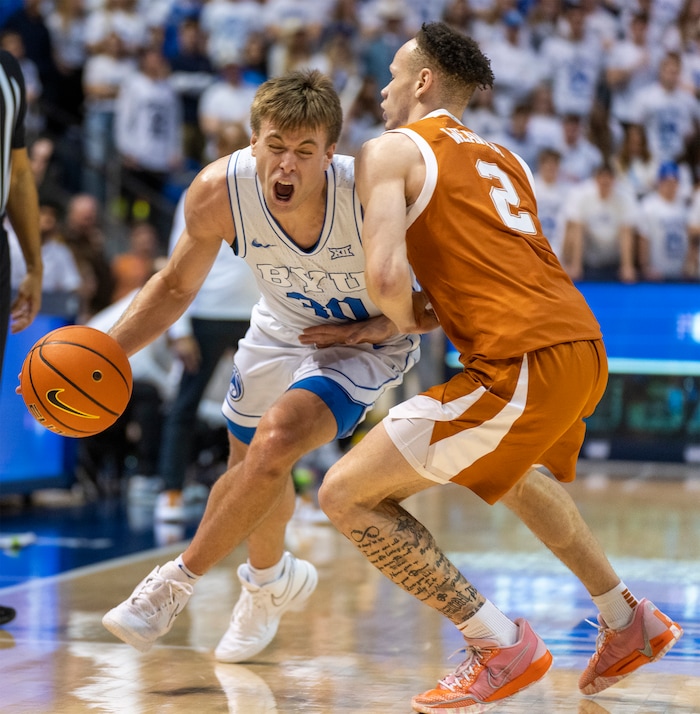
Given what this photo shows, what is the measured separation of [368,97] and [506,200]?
339 inches

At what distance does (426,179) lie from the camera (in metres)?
3.26

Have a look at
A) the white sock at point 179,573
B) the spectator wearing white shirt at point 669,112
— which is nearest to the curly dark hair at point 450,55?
the white sock at point 179,573

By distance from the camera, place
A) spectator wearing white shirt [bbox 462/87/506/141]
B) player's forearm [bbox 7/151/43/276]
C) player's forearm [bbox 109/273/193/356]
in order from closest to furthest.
Result: 1. player's forearm [bbox 109/273/193/356]
2. player's forearm [bbox 7/151/43/276]
3. spectator wearing white shirt [bbox 462/87/506/141]

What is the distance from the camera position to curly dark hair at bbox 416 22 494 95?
11.4 feet

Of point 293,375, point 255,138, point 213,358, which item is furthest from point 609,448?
point 255,138

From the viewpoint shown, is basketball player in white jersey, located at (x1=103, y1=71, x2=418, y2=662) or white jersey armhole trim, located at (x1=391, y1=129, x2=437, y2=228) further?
basketball player in white jersey, located at (x1=103, y1=71, x2=418, y2=662)

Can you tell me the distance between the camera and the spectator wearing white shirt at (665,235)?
10.9 metres

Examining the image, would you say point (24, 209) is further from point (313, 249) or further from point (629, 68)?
point (629, 68)

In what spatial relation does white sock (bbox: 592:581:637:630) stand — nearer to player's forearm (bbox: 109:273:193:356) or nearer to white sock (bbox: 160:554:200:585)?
white sock (bbox: 160:554:200:585)

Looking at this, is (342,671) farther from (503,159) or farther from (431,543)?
(503,159)

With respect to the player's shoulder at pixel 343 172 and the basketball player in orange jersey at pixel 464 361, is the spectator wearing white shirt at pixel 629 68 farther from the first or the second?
the basketball player in orange jersey at pixel 464 361

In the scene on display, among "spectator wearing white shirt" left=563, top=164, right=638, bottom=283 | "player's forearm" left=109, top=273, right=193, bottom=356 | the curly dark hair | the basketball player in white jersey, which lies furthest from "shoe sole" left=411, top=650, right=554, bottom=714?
"spectator wearing white shirt" left=563, top=164, right=638, bottom=283

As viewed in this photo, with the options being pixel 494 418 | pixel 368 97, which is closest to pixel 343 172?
pixel 494 418

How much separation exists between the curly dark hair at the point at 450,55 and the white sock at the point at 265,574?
1.71m
